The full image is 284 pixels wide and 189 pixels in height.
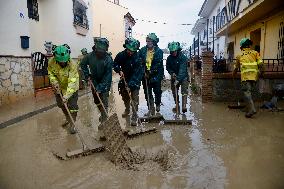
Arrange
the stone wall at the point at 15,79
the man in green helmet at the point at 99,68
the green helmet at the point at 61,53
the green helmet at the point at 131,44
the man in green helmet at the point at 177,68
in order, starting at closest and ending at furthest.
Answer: the green helmet at the point at 61,53
the man in green helmet at the point at 99,68
the green helmet at the point at 131,44
the man in green helmet at the point at 177,68
the stone wall at the point at 15,79

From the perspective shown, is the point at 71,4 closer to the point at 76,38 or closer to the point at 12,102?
the point at 76,38

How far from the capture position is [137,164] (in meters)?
4.24

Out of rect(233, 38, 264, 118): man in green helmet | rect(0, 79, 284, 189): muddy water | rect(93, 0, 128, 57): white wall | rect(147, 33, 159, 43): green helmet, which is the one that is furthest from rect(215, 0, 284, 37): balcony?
rect(93, 0, 128, 57): white wall

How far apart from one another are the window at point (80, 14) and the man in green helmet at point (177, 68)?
9.45 meters

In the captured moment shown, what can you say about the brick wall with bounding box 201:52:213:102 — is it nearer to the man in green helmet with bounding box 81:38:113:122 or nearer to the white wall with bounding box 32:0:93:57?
the man in green helmet with bounding box 81:38:113:122

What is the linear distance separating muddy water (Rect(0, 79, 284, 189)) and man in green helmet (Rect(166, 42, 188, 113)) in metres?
0.90

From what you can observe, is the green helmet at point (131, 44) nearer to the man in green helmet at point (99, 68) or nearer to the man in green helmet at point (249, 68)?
the man in green helmet at point (99, 68)

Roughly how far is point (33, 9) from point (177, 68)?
793cm

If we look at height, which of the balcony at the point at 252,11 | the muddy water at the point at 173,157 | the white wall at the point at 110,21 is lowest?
the muddy water at the point at 173,157

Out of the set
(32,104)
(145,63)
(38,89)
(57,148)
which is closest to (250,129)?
(145,63)

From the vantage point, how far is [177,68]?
7836 mm

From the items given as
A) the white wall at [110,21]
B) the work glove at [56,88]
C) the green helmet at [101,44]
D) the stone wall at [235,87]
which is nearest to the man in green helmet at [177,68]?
the stone wall at [235,87]

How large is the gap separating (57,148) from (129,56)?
2.55 m

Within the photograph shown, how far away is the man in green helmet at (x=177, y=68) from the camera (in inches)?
296
